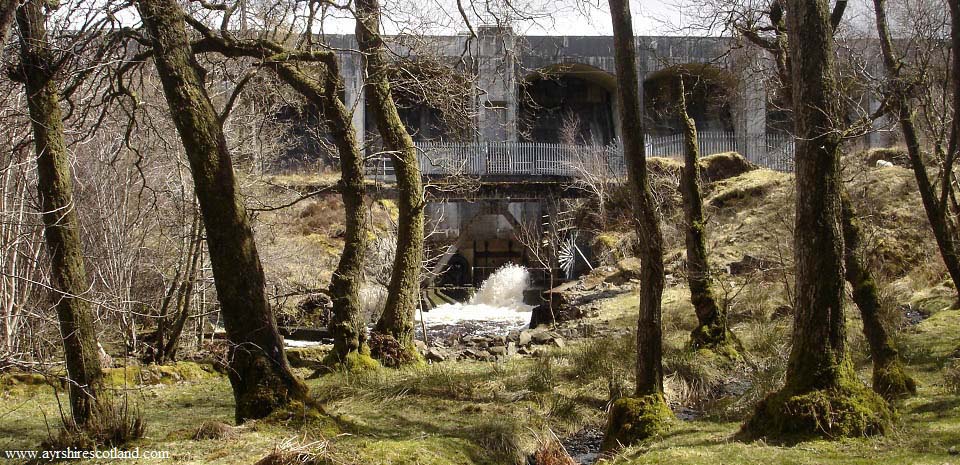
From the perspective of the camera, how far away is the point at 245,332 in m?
6.39

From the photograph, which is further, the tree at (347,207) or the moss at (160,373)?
the tree at (347,207)

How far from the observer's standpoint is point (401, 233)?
36.8 feet

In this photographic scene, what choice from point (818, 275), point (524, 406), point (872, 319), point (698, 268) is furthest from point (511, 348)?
point (818, 275)

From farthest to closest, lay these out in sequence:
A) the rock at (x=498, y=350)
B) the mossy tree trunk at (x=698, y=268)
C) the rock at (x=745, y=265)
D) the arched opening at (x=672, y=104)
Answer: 1. the arched opening at (x=672, y=104)
2. the rock at (x=745, y=265)
3. the rock at (x=498, y=350)
4. the mossy tree trunk at (x=698, y=268)

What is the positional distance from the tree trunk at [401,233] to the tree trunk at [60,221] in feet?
16.8

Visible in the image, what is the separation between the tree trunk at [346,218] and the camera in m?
10.3

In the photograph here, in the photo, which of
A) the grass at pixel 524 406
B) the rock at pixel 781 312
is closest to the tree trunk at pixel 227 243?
the grass at pixel 524 406

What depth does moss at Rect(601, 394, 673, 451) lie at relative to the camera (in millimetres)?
7148

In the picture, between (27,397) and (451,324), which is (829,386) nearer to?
(27,397)

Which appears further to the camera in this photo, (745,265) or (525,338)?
(745,265)

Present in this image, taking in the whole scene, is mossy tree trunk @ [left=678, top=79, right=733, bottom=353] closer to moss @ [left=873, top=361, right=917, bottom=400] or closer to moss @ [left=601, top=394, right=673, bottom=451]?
moss @ [left=873, top=361, right=917, bottom=400]

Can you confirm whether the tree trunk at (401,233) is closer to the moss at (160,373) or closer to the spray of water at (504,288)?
the moss at (160,373)

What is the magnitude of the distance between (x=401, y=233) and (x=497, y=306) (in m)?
13.8

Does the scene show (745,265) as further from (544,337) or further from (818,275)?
(818,275)
